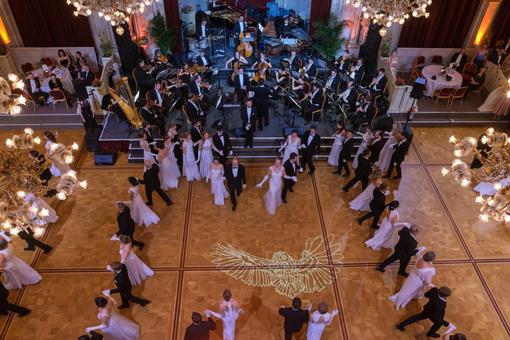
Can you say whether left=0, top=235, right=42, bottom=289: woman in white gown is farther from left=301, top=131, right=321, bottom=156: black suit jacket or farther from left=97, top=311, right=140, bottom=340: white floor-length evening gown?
left=301, top=131, right=321, bottom=156: black suit jacket

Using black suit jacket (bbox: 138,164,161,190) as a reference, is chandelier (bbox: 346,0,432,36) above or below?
above

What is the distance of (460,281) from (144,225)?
19.3 ft

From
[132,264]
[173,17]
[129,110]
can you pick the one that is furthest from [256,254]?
[173,17]

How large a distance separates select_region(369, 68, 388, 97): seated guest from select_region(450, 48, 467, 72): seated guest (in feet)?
8.83

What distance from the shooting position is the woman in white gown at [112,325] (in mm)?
5452

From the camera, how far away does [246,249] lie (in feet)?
25.3

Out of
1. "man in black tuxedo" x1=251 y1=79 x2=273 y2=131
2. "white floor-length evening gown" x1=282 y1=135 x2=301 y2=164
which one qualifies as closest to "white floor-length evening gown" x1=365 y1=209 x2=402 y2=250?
"white floor-length evening gown" x1=282 y1=135 x2=301 y2=164

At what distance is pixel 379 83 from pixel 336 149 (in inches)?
87.9

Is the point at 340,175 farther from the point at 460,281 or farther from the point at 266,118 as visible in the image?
the point at 460,281

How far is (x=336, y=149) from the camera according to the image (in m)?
9.16

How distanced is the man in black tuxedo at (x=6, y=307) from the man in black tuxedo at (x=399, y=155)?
7.45 meters

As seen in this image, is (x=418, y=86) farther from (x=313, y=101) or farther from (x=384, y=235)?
(x=384, y=235)

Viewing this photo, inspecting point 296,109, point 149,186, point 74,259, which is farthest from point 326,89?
point 74,259

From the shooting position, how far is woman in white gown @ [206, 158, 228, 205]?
793 centimetres
